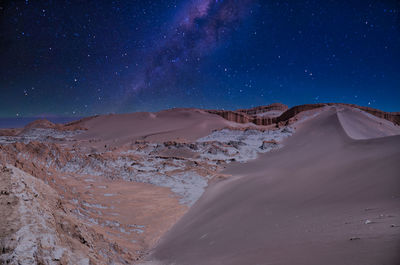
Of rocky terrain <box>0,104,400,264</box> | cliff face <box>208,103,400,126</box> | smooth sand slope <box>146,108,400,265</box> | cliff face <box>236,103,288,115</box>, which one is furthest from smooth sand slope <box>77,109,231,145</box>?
cliff face <box>236,103,288,115</box>

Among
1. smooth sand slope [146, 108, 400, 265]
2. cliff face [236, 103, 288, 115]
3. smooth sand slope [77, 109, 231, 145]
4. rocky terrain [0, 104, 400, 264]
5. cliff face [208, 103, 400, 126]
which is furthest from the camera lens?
cliff face [236, 103, 288, 115]

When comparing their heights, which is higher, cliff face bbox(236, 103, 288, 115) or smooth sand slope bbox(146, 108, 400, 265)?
cliff face bbox(236, 103, 288, 115)

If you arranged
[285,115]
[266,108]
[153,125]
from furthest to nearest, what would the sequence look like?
1. [266,108]
2. [285,115]
3. [153,125]

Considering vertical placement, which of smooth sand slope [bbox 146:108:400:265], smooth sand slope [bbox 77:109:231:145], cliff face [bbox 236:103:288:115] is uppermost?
cliff face [bbox 236:103:288:115]

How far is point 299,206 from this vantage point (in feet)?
12.4

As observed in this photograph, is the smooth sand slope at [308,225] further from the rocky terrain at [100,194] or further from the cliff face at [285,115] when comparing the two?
the cliff face at [285,115]

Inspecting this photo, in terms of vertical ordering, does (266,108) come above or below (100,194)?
above

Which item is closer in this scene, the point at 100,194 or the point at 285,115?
the point at 100,194

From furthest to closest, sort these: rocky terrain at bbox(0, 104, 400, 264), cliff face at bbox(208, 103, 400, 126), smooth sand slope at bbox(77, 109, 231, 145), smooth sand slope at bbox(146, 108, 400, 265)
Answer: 1. cliff face at bbox(208, 103, 400, 126)
2. smooth sand slope at bbox(77, 109, 231, 145)
3. rocky terrain at bbox(0, 104, 400, 264)
4. smooth sand slope at bbox(146, 108, 400, 265)

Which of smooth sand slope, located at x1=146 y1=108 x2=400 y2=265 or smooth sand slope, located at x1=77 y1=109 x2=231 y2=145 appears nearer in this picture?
smooth sand slope, located at x1=146 y1=108 x2=400 y2=265

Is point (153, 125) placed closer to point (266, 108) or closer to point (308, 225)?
point (308, 225)

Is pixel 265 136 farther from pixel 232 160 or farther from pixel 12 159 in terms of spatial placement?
pixel 12 159

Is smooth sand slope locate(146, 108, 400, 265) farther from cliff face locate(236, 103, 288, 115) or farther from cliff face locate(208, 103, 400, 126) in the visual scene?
cliff face locate(236, 103, 288, 115)

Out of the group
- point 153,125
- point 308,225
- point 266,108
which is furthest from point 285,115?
point 308,225
